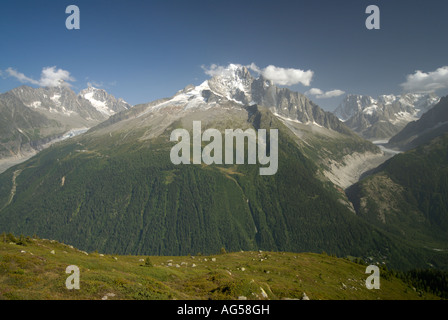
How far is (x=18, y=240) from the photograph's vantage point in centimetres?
6053

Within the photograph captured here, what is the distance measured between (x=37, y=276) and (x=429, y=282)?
207 meters

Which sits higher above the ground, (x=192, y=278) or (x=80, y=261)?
(x=80, y=261)

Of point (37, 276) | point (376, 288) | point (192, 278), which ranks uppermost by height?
point (37, 276)

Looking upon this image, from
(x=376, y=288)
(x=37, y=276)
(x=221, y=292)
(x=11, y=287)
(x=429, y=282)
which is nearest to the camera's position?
(x=11, y=287)

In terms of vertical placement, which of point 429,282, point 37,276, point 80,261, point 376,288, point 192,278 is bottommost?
point 429,282

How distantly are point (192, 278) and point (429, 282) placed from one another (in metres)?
180
